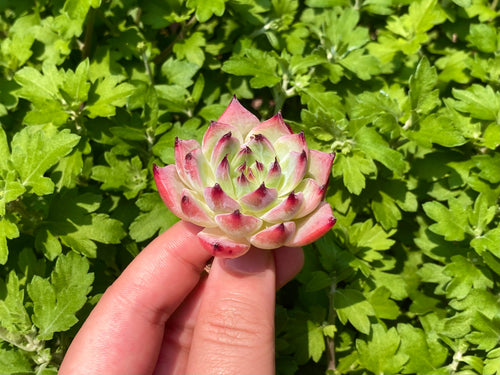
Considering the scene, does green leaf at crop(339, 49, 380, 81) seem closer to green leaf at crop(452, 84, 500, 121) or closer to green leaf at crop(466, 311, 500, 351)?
green leaf at crop(452, 84, 500, 121)

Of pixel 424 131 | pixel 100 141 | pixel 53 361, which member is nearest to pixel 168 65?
pixel 100 141

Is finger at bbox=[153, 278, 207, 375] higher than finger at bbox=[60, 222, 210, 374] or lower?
lower

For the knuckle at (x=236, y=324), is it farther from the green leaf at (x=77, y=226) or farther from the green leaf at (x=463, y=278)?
the green leaf at (x=463, y=278)

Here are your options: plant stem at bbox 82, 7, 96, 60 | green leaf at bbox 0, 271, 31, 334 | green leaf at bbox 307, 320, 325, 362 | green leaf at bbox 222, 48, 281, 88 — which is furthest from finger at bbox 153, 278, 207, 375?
→ plant stem at bbox 82, 7, 96, 60

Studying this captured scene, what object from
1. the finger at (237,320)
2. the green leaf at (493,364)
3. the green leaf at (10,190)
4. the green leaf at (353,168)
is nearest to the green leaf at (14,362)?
the green leaf at (10,190)

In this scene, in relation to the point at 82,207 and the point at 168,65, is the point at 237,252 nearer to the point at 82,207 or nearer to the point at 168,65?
the point at 82,207
